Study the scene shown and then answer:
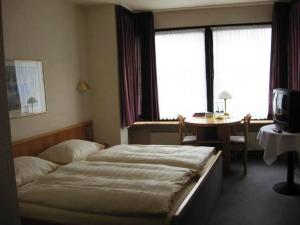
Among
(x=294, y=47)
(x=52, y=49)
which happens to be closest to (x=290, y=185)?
(x=294, y=47)

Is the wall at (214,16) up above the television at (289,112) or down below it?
above

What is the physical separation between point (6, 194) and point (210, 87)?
4.73 m

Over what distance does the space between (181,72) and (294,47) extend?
5.79 ft

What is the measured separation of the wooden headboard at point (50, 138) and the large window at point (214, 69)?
1.44m

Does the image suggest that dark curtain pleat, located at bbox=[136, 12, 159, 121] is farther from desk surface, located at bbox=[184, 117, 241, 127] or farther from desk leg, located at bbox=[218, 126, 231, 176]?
desk leg, located at bbox=[218, 126, 231, 176]

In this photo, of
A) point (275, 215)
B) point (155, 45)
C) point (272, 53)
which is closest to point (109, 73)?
point (155, 45)

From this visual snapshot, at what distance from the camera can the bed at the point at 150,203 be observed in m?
2.15

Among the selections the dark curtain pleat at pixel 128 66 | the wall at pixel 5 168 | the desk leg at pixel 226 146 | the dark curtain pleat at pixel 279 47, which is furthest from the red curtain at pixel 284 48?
the wall at pixel 5 168

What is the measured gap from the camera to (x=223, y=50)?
5191 millimetres

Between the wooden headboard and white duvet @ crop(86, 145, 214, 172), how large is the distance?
57 centimetres

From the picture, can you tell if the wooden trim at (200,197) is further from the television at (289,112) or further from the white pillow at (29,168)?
the white pillow at (29,168)

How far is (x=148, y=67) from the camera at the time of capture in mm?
5395

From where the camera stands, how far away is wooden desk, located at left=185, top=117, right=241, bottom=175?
4387 mm

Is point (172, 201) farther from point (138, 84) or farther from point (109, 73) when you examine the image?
point (138, 84)
